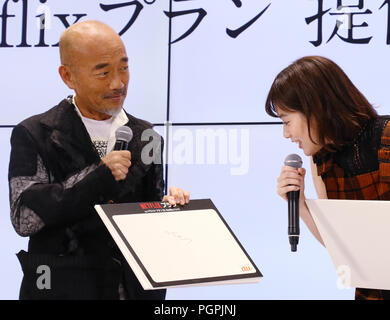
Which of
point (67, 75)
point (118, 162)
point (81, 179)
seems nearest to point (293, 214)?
point (118, 162)

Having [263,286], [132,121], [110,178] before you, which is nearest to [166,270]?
[110,178]

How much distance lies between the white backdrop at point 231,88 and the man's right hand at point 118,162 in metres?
1.11

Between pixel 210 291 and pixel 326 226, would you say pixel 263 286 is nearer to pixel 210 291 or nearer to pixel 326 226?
pixel 210 291

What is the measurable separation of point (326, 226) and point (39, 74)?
A: 1.96m

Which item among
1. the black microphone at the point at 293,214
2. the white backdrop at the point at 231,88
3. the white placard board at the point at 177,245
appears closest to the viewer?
the white placard board at the point at 177,245

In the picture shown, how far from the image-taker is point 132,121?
2195 millimetres

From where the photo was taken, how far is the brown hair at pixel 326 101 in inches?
76.6

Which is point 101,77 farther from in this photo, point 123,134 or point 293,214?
point 293,214

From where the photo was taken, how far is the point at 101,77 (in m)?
2.14

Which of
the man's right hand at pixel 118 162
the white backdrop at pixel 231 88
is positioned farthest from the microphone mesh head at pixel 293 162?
the white backdrop at pixel 231 88

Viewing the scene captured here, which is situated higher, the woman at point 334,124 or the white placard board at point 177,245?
the woman at point 334,124

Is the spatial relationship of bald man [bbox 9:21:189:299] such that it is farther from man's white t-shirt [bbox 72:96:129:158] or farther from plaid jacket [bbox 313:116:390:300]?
plaid jacket [bbox 313:116:390:300]

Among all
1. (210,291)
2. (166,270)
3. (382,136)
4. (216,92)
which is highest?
(216,92)

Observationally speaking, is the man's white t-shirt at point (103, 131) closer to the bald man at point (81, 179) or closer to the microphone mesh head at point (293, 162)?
the bald man at point (81, 179)
